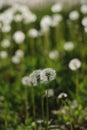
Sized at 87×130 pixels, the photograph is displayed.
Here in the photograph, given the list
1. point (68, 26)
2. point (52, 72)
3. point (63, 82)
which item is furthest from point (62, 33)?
point (52, 72)

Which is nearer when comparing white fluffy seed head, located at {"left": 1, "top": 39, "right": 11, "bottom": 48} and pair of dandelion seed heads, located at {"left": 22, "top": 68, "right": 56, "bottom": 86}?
pair of dandelion seed heads, located at {"left": 22, "top": 68, "right": 56, "bottom": 86}

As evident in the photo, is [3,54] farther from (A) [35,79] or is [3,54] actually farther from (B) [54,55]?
(A) [35,79]

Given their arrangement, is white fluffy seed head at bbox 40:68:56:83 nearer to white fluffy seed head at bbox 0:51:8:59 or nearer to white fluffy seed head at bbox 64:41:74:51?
white fluffy seed head at bbox 64:41:74:51

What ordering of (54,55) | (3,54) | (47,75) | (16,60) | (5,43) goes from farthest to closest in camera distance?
1. (5,43)
2. (3,54)
3. (16,60)
4. (54,55)
5. (47,75)

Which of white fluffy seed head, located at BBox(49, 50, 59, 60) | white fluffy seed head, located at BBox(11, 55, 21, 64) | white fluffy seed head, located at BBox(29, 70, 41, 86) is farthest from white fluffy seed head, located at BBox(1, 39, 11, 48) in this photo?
white fluffy seed head, located at BBox(29, 70, 41, 86)

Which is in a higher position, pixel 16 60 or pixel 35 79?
pixel 35 79

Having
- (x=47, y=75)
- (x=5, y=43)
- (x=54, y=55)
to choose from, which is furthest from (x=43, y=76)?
(x=5, y=43)

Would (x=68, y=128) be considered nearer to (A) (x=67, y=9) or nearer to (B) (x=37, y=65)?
(B) (x=37, y=65)

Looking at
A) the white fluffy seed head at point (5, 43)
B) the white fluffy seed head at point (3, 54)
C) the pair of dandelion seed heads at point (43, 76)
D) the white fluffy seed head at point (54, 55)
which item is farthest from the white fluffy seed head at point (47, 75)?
the white fluffy seed head at point (5, 43)
